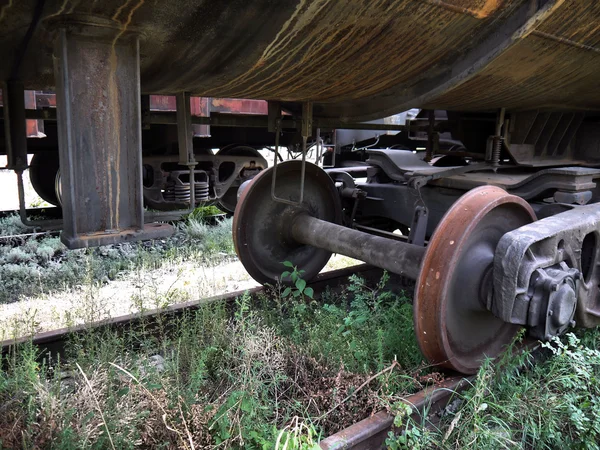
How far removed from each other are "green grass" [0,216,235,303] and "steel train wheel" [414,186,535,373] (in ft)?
9.23

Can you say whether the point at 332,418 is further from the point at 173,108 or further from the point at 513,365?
the point at 173,108

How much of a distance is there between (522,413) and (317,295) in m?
1.96

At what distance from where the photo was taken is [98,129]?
1.97 meters

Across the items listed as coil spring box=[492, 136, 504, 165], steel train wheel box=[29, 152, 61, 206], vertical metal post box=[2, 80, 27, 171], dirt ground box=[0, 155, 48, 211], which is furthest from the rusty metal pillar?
dirt ground box=[0, 155, 48, 211]

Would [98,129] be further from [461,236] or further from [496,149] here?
[496,149]

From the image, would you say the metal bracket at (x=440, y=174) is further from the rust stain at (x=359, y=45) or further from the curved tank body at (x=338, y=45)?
the rust stain at (x=359, y=45)

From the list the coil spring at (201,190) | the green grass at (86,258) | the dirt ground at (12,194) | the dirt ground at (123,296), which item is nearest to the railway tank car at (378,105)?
the dirt ground at (123,296)

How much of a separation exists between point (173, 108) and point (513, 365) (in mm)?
4170

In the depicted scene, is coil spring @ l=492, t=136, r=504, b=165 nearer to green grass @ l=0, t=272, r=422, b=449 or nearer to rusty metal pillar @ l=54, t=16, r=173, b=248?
green grass @ l=0, t=272, r=422, b=449

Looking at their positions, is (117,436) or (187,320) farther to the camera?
(187,320)

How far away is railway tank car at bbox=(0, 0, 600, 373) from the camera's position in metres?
1.96

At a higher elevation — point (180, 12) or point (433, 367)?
point (180, 12)

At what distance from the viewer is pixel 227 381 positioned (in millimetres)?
2814

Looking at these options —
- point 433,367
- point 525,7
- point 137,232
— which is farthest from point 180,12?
point 433,367
